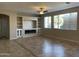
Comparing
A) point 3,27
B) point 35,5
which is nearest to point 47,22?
point 3,27

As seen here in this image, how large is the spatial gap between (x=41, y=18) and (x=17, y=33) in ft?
10.2

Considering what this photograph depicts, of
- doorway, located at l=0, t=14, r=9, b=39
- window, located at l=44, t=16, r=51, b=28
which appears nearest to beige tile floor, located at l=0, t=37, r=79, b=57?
doorway, located at l=0, t=14, r=9, b=39

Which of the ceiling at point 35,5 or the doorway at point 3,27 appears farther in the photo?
the doorway at point 3,27

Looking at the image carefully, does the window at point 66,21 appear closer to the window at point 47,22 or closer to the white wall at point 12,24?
the window at point 47,22

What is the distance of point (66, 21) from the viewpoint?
9.30 meters

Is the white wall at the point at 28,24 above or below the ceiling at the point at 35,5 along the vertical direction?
below

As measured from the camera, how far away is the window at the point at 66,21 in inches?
331

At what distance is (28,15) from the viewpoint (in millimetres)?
11781

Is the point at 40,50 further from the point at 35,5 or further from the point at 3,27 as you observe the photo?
the point at 3,27

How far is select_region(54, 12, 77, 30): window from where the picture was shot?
841 cm

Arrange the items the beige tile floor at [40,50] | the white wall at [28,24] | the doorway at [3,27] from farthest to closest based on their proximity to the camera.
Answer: the white wall at [28,24] → the doorway at [3,27] → the beige tile floor at [40,50]

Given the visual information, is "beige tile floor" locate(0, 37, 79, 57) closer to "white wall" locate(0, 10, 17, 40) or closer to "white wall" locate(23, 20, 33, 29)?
"white wall" locate(0, 10, 17, 40)

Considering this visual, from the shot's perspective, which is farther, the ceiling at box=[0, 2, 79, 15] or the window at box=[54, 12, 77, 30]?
the window at box=[54, 12, 77, 30]

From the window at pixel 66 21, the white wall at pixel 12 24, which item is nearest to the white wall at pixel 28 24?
the white wall at pixel 12 24
